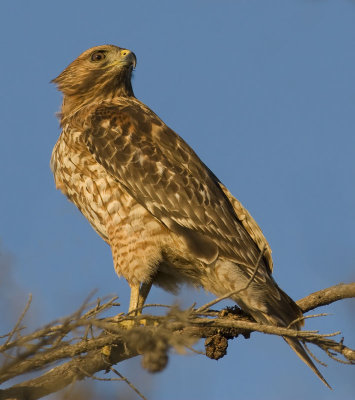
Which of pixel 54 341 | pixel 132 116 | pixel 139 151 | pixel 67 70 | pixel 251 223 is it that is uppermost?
pixel 67 70

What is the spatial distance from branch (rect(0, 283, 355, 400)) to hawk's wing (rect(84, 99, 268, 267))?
69cm

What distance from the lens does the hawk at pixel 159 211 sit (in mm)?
6625

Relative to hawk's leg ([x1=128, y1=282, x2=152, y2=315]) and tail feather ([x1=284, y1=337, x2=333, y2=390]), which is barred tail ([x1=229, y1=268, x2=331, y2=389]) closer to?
tail feather ([x1=284, y1=337, x2=333, y2=390])

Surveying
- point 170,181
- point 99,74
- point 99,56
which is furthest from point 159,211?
point 99,56

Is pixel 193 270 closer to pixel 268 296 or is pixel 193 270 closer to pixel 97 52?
→ pixel 268 296

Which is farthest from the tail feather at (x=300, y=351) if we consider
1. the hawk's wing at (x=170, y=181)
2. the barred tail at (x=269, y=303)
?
the hawk's wing at (x=170, y=181)

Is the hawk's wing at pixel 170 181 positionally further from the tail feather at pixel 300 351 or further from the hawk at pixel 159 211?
the tail feather at pixel 300 351

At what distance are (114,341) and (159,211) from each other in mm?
1566

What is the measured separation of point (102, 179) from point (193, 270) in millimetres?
1235

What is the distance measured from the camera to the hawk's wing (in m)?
6.73

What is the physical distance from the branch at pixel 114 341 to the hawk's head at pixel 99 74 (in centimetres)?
300

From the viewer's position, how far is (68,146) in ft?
23.8

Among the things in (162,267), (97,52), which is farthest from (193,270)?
(97,52)

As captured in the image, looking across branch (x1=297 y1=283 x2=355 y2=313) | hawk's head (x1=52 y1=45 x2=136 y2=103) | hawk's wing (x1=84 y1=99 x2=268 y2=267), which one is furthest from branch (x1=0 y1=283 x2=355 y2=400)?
hawk's head (x1=52 y1=45 x2=136 y2=103)
